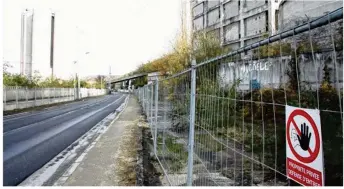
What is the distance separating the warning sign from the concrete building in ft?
70.5

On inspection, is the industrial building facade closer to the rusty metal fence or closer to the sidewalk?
the sidewalk

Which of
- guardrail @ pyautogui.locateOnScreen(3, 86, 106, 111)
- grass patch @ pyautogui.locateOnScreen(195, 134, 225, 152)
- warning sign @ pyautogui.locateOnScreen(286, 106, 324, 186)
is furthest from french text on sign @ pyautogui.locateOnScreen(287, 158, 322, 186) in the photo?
guardrail @ pyautogui.locateOnScreen(3, 86, 106, 111)

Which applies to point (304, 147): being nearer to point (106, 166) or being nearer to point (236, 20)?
point (106, 166)

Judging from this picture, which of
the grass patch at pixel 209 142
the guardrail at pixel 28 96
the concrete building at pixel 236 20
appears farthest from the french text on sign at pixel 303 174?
the guardrail at pixel 28 96

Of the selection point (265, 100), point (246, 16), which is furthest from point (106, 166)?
point (246, 16)

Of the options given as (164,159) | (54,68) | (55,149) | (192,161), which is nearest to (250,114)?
(192,161)

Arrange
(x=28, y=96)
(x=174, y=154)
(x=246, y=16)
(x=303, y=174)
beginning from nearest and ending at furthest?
(x=303, y=174), (x=174, y=154), (x=246, y=16), (x=28, y=96)

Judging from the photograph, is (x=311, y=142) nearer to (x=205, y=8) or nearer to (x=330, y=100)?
(x=330, y=100)

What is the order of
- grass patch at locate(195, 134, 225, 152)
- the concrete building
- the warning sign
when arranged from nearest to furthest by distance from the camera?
the warning sign → grass patch at locate(195, 134, 225, 152) → the concrete building

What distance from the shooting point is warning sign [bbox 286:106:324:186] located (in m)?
1.62

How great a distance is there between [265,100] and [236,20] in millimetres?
28407

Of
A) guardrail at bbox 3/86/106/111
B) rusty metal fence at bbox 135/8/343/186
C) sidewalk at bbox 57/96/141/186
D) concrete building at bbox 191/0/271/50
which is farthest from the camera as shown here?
concrete building at bbox 191/0/271/50

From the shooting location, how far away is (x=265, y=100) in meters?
2.63

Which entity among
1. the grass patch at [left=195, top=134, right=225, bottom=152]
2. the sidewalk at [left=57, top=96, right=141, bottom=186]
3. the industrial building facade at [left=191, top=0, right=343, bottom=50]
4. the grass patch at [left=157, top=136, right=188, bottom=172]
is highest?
the industrial building facade at [left=191, top=0, right=343, bottom=50]
